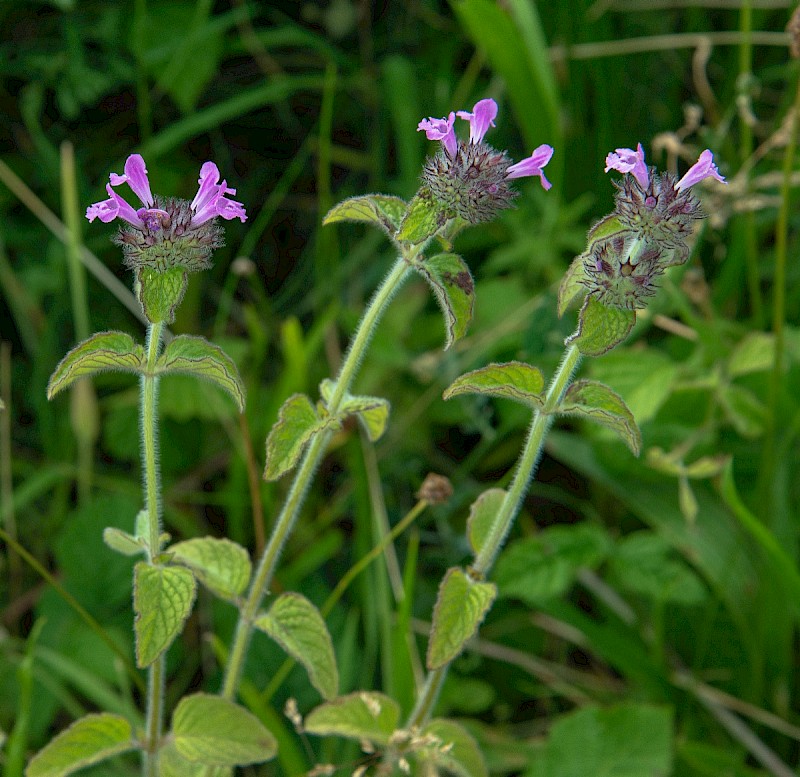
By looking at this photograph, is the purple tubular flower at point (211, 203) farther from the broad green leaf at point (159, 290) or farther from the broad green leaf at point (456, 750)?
the broad green leaf at point (456, 750)

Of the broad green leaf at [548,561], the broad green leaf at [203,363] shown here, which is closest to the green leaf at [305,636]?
the broad green leaf at [203,363]

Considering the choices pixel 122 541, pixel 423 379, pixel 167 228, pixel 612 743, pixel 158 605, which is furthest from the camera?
pixel 423 379

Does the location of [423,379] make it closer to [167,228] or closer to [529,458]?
[529,458]

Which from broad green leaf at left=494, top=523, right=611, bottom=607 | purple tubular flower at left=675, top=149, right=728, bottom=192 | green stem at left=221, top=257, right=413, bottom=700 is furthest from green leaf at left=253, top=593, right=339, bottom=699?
purple tubular flower at left=675, top=149, right=728, bottom=192

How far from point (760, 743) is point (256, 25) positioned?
2.07 m

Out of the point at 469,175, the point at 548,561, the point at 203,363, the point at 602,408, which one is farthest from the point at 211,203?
the point at 548,561

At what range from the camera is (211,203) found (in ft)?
3.24

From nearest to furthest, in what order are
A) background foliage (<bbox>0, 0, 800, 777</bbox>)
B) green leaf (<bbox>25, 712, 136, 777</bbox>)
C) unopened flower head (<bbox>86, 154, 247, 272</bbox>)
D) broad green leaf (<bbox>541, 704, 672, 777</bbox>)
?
unopened flower head (<bbox>86, 154, 247, 272</bbox>), green leaf (<bbox>25, 712, 136, 777</bbox>), broad green leaf (<bbox>541, 704, 672, 777</bbox>), background foliage (<bbox>0, 0, 800, 777</bbox>)

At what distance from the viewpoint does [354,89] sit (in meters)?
2.54

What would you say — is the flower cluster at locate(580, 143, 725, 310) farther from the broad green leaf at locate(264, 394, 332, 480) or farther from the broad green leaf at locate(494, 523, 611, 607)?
the broad green leaf at locate(494, 523, 611, 607)

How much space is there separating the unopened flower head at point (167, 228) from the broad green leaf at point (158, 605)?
1.15ft

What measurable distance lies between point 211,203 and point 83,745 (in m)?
0.71

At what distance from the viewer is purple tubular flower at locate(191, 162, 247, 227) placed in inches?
38.3

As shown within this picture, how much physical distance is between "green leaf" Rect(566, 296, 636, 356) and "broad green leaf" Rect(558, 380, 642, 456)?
0.27 feet
